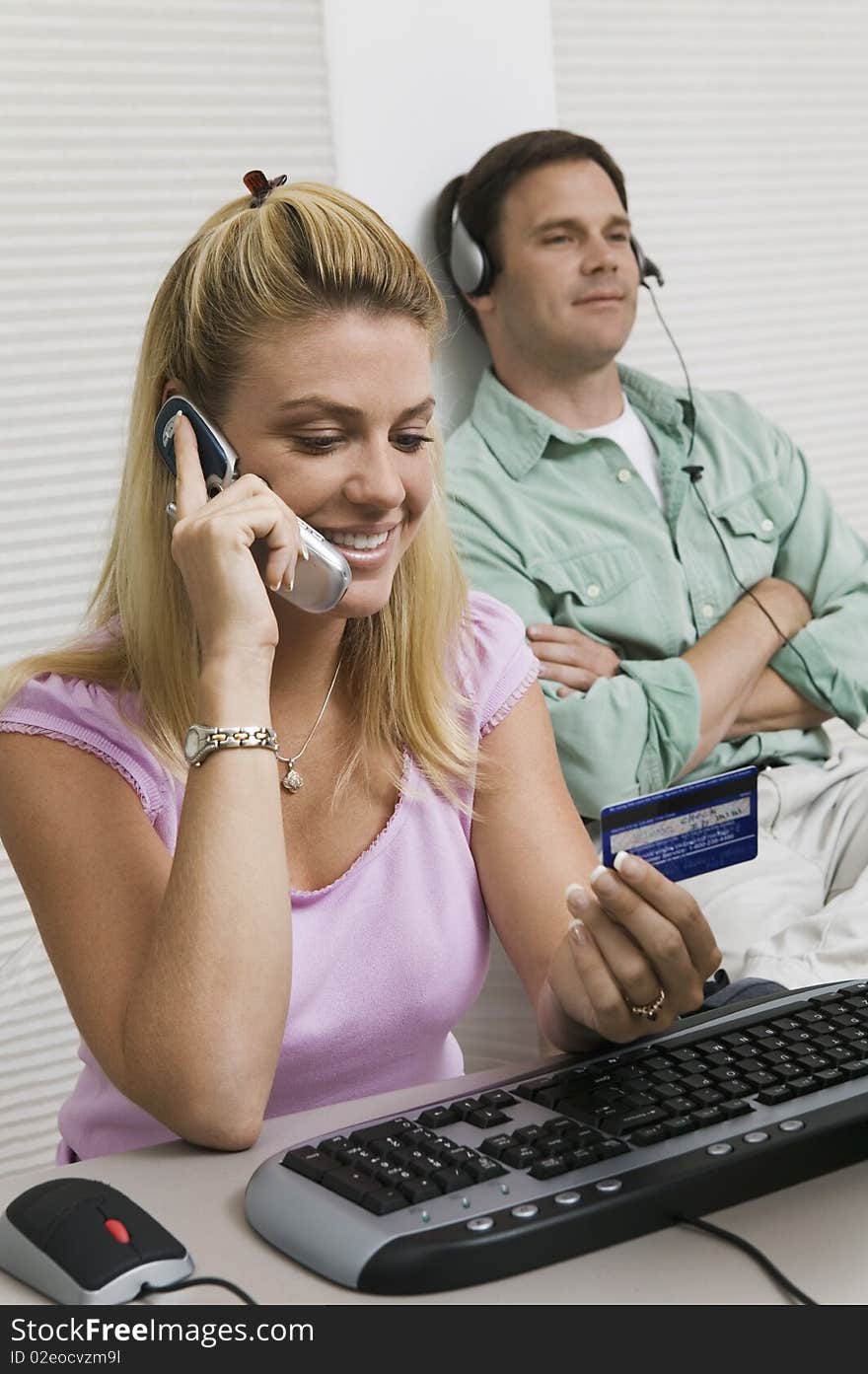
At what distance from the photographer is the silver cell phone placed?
1.30m

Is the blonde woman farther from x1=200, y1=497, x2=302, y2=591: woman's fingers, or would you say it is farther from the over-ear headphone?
the over-ear headphone

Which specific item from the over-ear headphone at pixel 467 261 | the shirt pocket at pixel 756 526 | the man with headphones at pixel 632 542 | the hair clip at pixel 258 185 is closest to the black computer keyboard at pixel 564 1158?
the hair clip at pixel 258 185

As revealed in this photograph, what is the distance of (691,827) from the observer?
0.93 meters

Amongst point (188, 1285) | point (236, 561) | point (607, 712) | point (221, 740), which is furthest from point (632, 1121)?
point (607, 712)

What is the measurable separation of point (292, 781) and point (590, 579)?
972 millimetres

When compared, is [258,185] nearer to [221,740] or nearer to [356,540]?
[356,540]

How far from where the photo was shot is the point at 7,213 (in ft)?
7.51

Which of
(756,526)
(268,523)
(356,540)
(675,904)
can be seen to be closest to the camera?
(675,904)

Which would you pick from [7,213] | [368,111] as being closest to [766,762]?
[368,111]

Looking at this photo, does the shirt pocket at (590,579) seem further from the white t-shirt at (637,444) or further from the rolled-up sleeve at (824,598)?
the rolled-up sleeve at (824,598)

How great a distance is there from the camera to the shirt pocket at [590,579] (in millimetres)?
2229

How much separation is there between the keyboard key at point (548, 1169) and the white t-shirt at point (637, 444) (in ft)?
5.64

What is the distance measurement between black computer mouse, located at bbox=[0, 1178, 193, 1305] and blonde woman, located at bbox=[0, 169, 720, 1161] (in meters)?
0.21

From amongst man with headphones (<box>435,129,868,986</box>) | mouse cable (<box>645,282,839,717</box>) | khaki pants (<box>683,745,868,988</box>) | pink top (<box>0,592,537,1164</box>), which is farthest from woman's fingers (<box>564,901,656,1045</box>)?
mouse cable (<box>645,282,839,717</box>)
